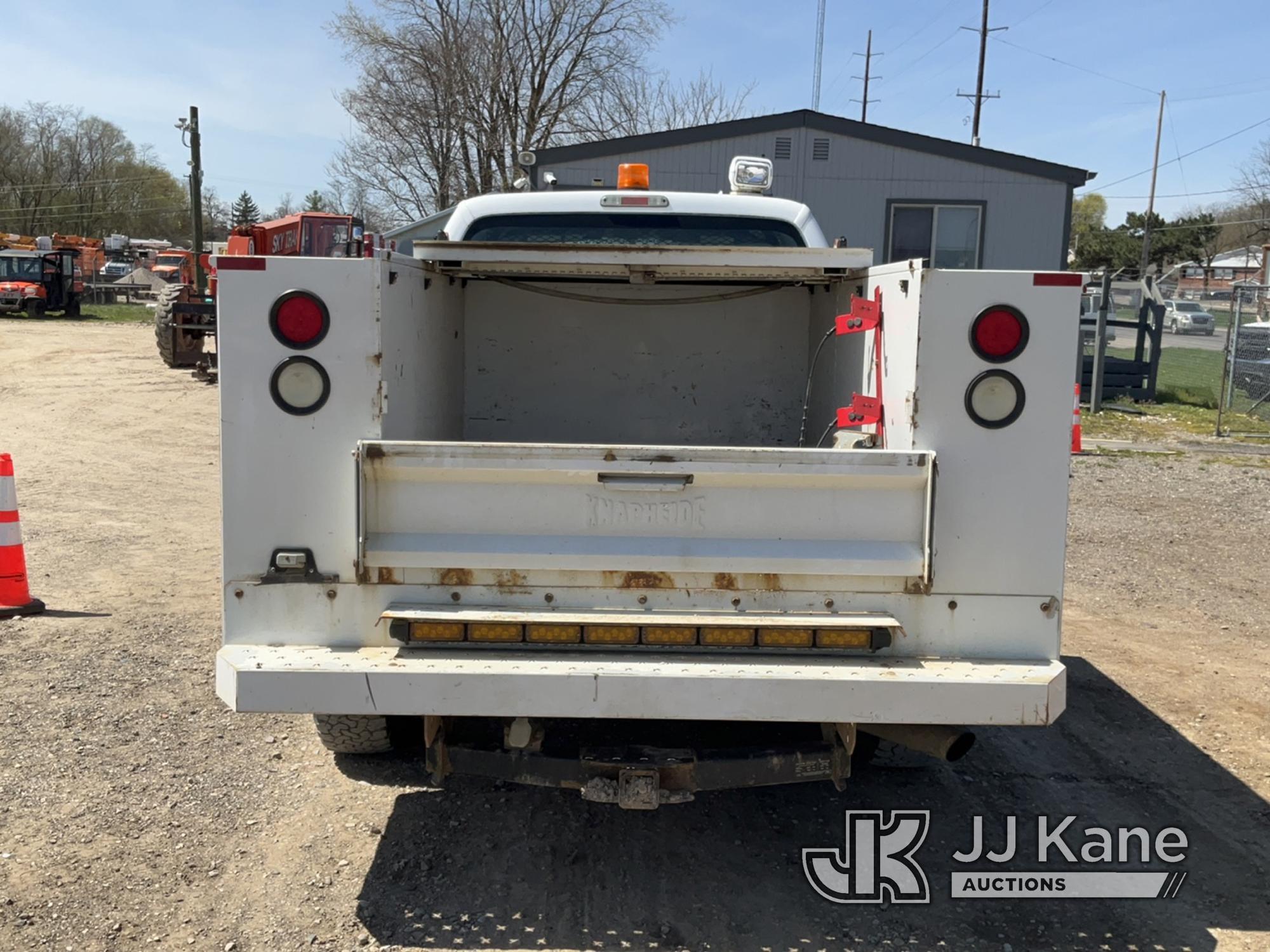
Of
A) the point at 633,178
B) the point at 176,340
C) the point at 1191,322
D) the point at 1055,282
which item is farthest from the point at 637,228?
the point at 1191,322

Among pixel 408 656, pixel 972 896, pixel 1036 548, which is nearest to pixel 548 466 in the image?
pixel 408 656

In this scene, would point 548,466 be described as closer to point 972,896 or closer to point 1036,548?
point 1036,548

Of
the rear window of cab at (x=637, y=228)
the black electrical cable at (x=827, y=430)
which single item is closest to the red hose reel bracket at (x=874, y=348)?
the black electrical cable at (x=827, y=430)

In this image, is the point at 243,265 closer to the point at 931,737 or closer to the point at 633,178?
the point at 931,737

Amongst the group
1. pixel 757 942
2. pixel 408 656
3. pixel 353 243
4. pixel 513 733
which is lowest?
pixel 757 942

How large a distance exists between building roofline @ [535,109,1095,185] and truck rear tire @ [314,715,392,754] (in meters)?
14.7

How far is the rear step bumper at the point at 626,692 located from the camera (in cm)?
306

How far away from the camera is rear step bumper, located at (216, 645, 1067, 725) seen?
10.0ft

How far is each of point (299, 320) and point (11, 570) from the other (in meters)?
3.99

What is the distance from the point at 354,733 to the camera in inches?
160

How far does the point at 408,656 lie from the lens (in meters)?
3.19

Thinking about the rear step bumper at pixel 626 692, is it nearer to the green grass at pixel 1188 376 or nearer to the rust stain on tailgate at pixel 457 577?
the rust stain on tailgate at pixel 457 577

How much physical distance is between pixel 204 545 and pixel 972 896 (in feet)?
20.1

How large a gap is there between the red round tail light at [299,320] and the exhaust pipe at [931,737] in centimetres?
199
